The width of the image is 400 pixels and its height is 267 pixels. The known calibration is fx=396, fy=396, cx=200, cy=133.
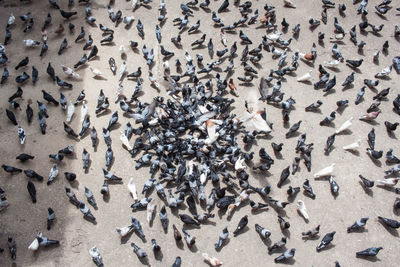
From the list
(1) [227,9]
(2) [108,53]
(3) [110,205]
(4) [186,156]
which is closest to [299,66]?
(1) [227,9]

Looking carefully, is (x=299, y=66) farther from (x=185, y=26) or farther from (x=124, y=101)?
(x=124, y=101)

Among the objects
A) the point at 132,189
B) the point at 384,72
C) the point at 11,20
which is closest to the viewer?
the point at 132,189

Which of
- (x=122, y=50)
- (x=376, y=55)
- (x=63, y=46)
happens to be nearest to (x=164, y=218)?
(x=122, y=50)

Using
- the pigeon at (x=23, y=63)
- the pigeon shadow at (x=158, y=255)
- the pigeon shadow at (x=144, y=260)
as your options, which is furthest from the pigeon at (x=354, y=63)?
the pigeon at (x=23, y=63)

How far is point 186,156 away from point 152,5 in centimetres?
366

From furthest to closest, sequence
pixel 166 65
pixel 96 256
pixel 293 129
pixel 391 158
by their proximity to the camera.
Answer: pixel 166 65
pixel 293 129
pixel 391 158
pixel 96 256

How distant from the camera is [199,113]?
17.1ft

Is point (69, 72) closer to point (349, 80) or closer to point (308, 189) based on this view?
point (308, 189)

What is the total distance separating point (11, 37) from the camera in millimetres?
6586

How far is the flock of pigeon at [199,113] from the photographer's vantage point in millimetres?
4500

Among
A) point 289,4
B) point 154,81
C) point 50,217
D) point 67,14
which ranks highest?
point 289,4

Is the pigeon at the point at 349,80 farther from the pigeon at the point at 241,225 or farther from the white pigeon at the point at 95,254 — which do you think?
the white pigeon at the point at 95,254

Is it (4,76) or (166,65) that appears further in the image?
(166,65)

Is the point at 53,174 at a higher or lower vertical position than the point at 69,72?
lower
